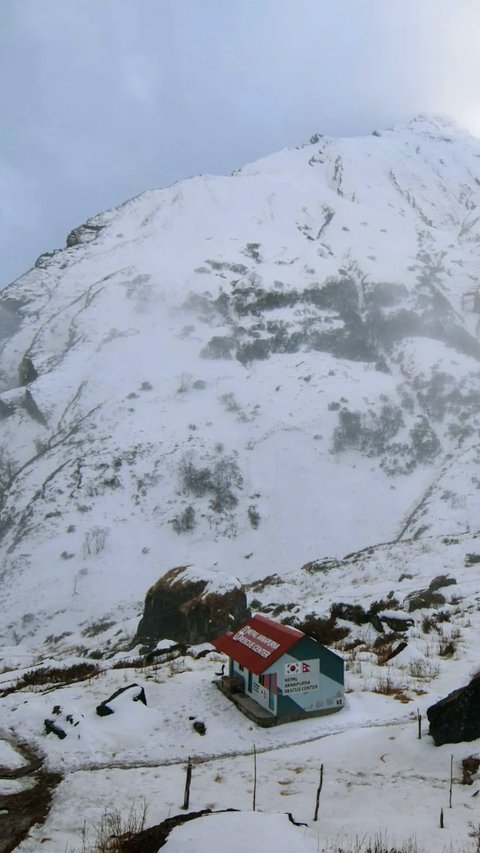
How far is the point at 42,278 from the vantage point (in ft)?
365

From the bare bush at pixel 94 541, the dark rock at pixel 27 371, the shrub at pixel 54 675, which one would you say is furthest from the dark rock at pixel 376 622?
the dark rock at pixel 27 371

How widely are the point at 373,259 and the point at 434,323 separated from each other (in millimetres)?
20667

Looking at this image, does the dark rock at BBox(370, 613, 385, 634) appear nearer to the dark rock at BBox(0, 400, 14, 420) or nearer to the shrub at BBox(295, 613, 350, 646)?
the shrub at BBox(295, 613, 350, 646)

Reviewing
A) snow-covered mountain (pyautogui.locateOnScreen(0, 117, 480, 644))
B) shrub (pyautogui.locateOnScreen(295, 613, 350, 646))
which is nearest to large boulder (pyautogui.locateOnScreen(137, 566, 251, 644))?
shrub (pyautogui.locateOnScreen(295, 613, 350, 646))

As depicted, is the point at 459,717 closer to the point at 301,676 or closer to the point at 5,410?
the point at 301,676

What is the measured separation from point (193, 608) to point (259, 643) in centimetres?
1496

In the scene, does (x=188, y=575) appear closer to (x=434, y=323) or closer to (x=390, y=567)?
(x=390, y=567)

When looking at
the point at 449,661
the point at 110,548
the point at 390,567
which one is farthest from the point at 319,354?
the point at 449,661

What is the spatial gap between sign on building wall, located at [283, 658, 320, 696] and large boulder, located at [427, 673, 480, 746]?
343 cm

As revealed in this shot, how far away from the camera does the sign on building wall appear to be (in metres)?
12.5

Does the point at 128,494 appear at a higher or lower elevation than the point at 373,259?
lower

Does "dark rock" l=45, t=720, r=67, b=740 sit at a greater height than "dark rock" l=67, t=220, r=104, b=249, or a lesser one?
lesser

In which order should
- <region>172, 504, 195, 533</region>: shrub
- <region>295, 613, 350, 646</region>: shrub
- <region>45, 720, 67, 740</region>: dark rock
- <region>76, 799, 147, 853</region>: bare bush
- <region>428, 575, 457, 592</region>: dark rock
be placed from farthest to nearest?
1. <region>172, 504, 195, 533</region>: shrub
2. <region>428, 575, 457, 592</region>: dark rock
3. <region>295, 613, 350, 646</region>: shrub
4. <region>45, 720, 67, 740</region>: dark rock
5. <region>76, 799, 147, 853</region>: bare bush

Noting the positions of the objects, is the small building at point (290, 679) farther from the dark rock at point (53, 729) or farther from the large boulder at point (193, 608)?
the large boulder at point (193, 608)
